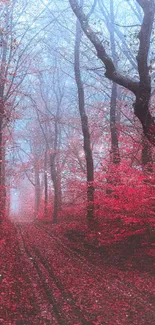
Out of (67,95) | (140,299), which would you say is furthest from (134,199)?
(67,95)

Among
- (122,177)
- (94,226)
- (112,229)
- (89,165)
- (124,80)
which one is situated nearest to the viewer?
(124,80)

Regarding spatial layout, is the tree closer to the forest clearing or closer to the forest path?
the forest clearing

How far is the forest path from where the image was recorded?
6832mm

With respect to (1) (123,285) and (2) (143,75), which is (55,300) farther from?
(2) (143,75)

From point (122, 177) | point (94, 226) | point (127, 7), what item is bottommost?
point (94, 226)

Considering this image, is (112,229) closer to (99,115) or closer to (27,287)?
(27,287)

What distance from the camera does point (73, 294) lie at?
8.30 meters

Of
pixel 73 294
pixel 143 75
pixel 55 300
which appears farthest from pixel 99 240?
pixel 143 75

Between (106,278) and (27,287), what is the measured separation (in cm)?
261

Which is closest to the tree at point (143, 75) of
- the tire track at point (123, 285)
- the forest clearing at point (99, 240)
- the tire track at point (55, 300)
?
the forest clearing at point (99, 240)

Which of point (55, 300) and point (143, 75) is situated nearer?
point (143, 75)

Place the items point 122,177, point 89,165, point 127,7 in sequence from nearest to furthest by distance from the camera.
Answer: point 122,177, point 89,165, point 127,7

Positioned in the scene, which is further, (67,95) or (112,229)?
(67,95)

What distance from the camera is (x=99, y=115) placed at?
2361 centimetres
